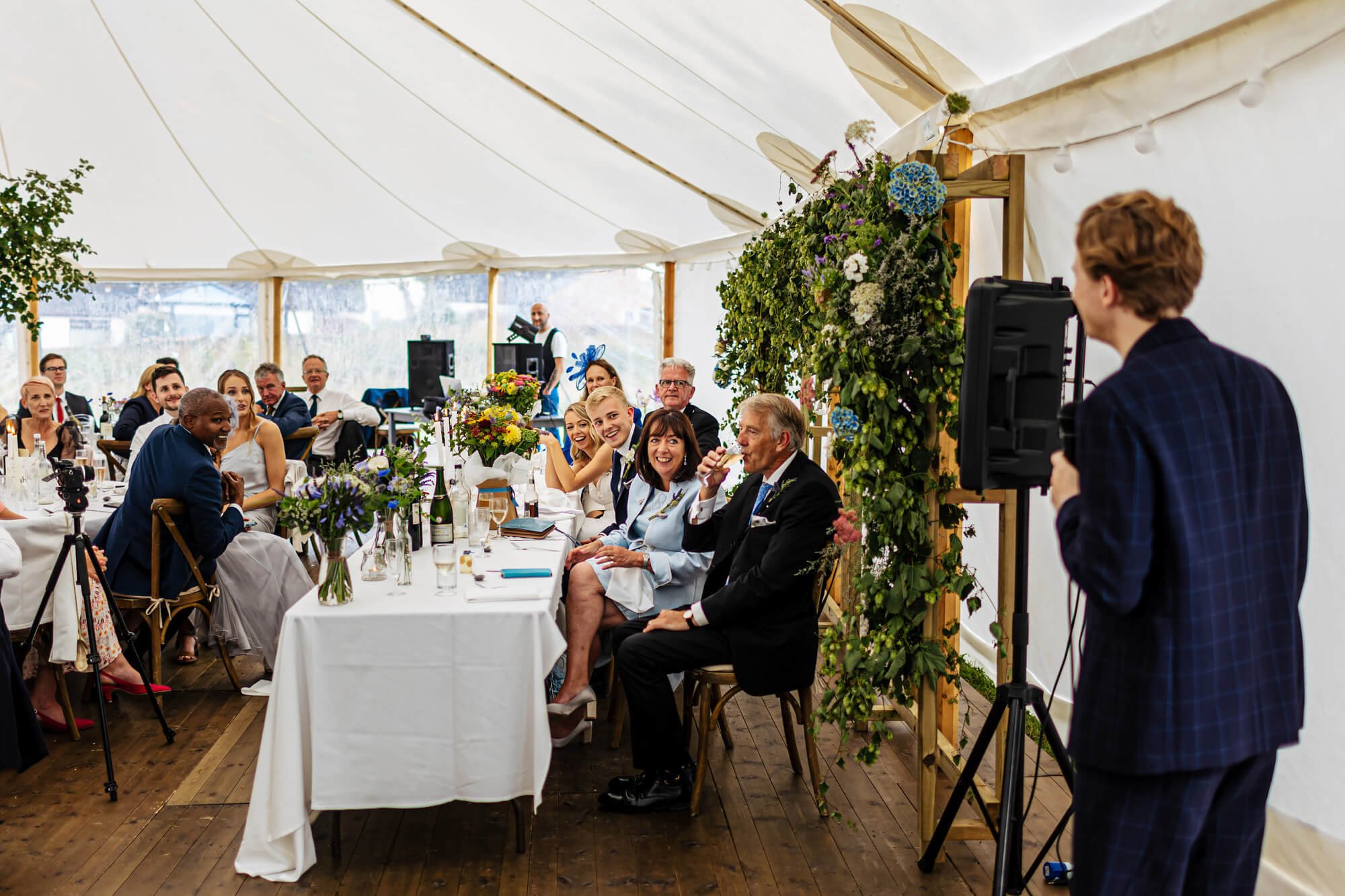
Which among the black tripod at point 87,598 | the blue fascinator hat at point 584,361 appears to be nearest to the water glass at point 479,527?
the black tripod at point 87,598

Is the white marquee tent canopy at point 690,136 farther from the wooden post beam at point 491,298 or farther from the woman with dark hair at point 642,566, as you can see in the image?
the woman with dark hair at point 642,566

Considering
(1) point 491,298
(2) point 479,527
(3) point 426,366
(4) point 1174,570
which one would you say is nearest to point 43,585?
(2) point 479,527

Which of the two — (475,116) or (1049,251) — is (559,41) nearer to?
(475,116)

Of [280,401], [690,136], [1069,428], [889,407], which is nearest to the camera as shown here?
[1069,428]

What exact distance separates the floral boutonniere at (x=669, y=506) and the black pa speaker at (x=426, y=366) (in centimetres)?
547

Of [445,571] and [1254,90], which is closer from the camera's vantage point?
[1254,90]

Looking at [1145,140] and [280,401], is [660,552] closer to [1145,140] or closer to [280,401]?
[1145,140]

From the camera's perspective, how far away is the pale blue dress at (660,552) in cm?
377

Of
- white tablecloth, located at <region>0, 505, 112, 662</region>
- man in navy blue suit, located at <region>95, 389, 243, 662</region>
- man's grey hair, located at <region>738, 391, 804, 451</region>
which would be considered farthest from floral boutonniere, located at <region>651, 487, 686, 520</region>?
white tablecloth, located at <region>0, 505, 112, 662</region>

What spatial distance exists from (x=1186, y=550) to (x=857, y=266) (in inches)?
60.9

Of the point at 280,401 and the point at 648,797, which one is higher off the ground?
the point at 280,401

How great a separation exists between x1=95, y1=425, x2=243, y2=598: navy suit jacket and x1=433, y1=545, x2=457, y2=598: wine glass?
5.08 ft

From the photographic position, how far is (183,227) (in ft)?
31.9

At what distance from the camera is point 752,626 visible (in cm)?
329
